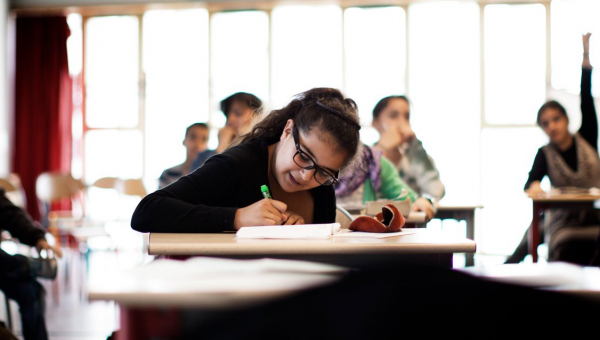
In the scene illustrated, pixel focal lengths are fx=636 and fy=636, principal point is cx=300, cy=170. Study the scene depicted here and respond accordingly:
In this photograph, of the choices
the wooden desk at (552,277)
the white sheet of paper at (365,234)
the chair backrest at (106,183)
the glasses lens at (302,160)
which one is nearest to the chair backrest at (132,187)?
the chair backrest at (106,183)

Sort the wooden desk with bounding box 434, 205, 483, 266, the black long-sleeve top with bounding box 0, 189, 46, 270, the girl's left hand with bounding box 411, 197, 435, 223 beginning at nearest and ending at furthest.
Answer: the black long-sleeve top with bounding box 0, 189, 46, 270
the girl's left hand with bounding box 411, 197, 435, 223
the wooden desk with bounding box 434, 205, 483, 266

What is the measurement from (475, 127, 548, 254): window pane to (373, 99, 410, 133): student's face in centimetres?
330

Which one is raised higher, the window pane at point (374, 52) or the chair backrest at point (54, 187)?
the window pane at point (374, 52)

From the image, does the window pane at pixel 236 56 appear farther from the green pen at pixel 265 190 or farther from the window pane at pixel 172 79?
the green pen at pixel 265 190

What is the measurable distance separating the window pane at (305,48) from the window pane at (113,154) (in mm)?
1738

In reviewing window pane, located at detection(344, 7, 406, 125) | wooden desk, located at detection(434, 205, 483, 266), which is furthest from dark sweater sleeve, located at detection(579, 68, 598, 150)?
window pane, located at detection(344, 7, 406, 125)

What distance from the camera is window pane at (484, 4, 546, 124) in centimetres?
665

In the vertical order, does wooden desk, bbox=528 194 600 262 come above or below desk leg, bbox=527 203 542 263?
above

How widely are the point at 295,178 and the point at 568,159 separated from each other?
292cm

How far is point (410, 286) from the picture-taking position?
613mm

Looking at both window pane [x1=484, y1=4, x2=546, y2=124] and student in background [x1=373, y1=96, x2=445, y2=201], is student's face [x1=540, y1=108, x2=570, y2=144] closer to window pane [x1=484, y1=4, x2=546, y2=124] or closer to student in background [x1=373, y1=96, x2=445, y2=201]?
student in background [x1=373, y1=96, x2=445, y2=201]

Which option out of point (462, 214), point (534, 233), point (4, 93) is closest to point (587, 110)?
point (534, 233)

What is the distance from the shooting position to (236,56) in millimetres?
7121

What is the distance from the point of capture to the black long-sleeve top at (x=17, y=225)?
2.37 m
